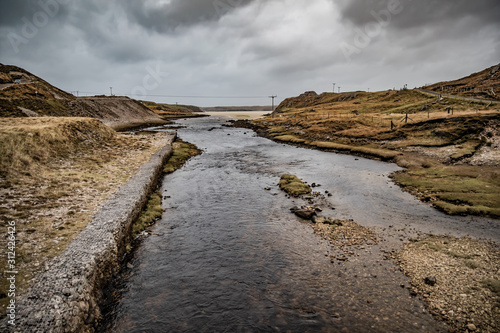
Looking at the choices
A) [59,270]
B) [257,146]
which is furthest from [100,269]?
[257,146]

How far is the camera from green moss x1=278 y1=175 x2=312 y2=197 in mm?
28761

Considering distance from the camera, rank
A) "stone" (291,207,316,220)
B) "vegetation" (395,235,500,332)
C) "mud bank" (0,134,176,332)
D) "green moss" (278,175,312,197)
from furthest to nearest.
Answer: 1. "green moss" (278,175,312,197)
2. "stone" (291,207,316,220)
3. "vegetation" (395,235,500,332)
4. "mud bank" (0,134,176,332)

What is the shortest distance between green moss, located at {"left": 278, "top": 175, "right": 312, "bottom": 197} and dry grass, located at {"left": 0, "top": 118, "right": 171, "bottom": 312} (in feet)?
60.2

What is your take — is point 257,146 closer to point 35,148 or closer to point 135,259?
point 35,148

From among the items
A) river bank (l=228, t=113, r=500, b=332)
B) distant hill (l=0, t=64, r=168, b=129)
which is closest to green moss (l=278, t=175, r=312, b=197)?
river bank (l=228, t=113, r=500, b=332)

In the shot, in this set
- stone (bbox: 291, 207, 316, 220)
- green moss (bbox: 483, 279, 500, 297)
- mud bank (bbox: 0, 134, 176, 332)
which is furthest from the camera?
stone (bbox: 291, 207, 316, 220)

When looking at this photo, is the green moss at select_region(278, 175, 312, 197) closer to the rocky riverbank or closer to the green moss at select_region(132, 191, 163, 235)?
the rocky riverbank

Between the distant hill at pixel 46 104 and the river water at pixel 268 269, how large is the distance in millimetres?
52199

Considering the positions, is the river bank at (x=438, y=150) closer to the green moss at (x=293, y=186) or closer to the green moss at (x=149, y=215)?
the green moss at (x=293, y=186)

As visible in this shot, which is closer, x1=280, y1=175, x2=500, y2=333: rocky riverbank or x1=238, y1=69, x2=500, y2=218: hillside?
x1=280, y1=175, x2=500, y2=333: rocky riverbank

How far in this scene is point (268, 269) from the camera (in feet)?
50.2

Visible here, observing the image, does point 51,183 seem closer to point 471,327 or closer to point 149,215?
point 149,215

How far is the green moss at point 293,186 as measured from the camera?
28.8 metres

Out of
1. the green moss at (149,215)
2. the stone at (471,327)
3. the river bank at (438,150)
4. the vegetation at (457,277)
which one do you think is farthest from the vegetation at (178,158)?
the stone at (471,327)
